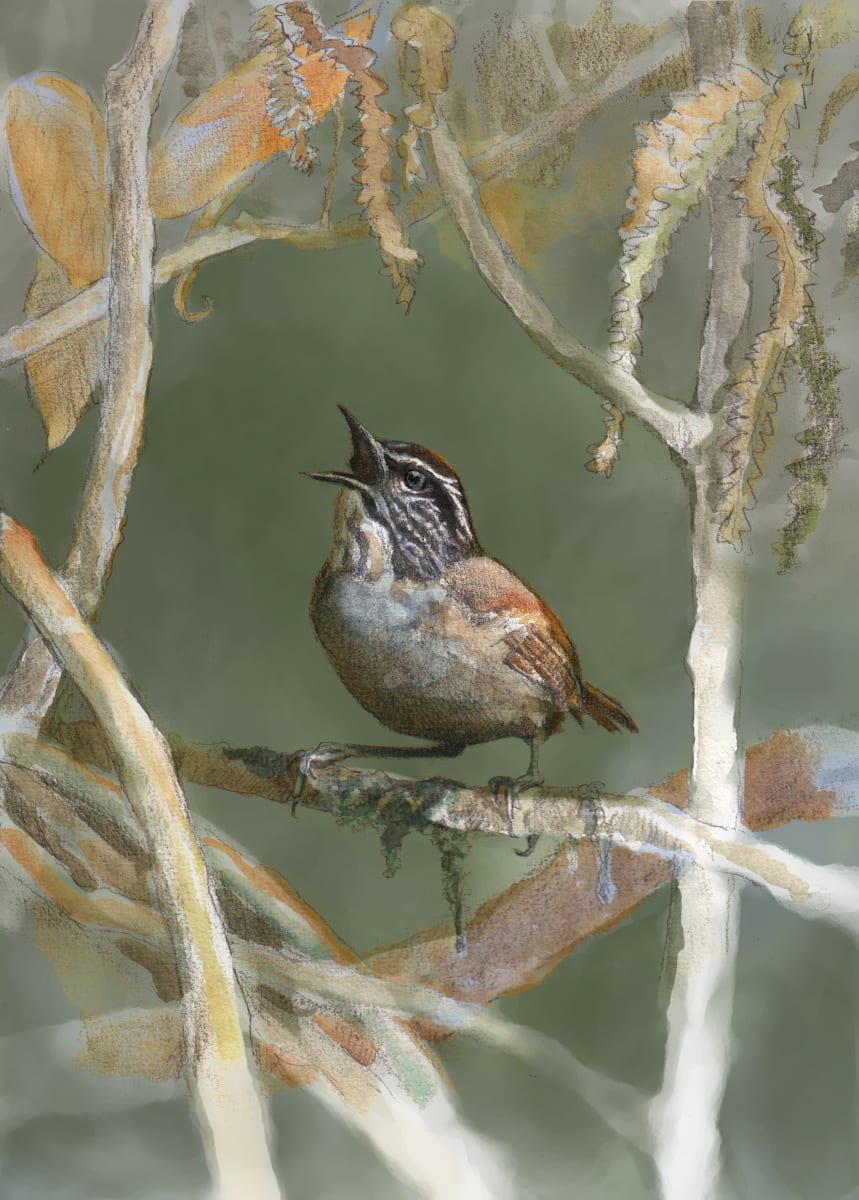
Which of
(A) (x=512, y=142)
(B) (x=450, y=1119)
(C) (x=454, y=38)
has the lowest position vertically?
(B) (x=450, y=1119)

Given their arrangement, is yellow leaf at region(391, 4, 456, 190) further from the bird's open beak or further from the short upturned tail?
the short upturned tail

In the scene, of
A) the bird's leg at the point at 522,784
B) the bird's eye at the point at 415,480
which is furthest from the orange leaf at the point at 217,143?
the bird's leg at the point at 522,784

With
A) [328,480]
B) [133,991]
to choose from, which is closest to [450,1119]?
[133,991]

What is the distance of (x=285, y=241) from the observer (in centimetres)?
142

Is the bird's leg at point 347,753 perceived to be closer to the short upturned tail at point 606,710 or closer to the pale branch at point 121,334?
the short upturned tail at point 606,710

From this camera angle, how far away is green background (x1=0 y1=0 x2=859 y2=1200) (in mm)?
1356

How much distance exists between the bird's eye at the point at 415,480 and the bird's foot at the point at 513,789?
456mm

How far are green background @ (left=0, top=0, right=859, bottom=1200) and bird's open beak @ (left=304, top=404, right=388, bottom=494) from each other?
0.02 m

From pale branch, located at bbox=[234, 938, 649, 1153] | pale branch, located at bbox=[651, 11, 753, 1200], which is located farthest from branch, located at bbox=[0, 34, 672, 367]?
pale branch, located at bbox=[234, 938, 649, 1153]

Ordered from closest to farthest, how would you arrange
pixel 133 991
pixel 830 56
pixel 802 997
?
1. pixel 830 56
2. pixel 802 997
3. pixel 133 991

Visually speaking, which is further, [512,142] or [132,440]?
[132,440]

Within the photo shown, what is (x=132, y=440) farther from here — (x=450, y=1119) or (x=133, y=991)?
(x=450, y=1119)

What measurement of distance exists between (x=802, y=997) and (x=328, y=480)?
3.48 feet

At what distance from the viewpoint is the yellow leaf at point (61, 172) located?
→ 1.46 meters
